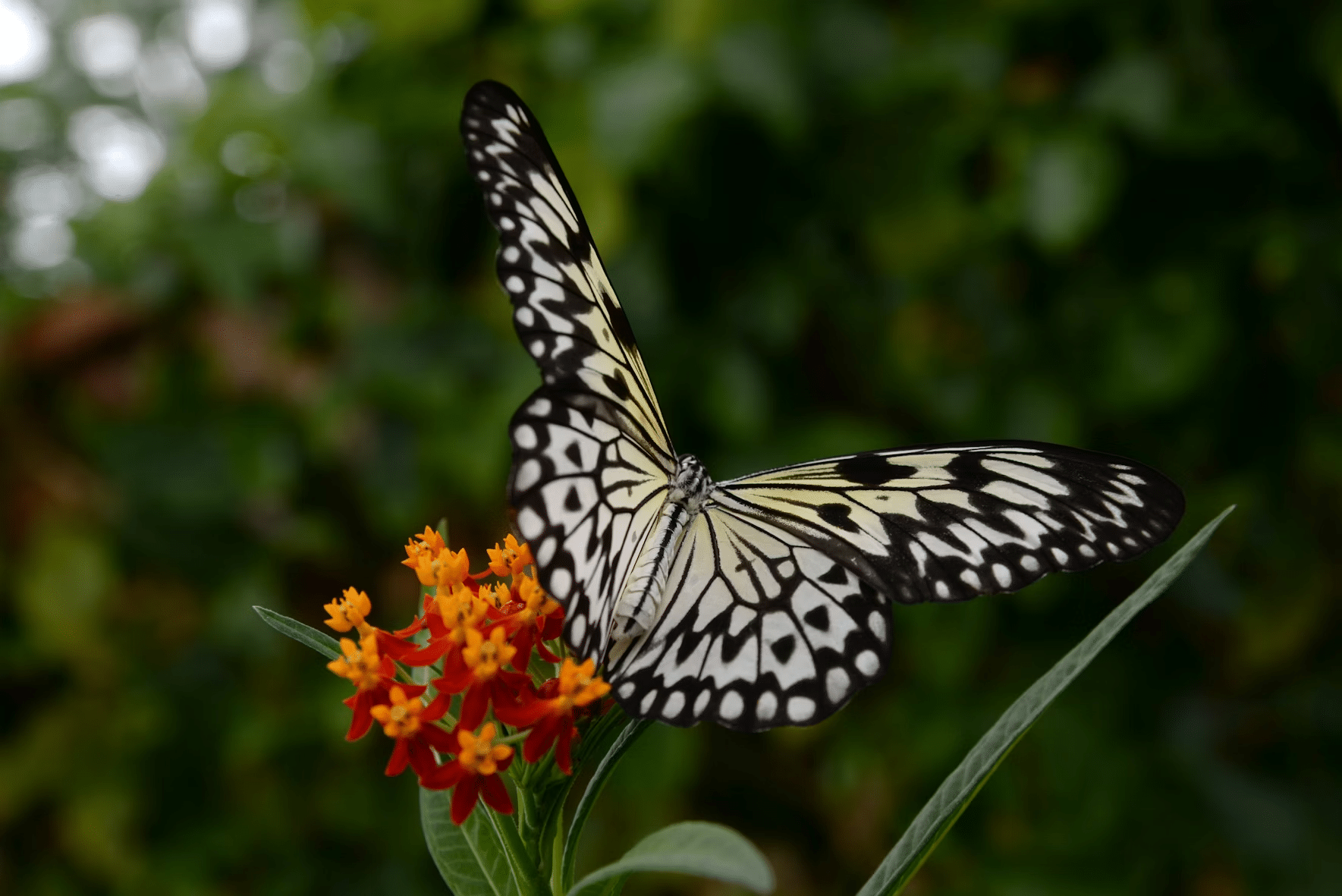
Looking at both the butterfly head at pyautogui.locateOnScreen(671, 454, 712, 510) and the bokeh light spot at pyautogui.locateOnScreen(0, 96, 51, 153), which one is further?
the bokeh light spot at pyautogui.locateOnScreen(0, 96, 51, 153)

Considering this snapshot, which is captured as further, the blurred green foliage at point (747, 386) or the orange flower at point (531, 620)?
the blurred green foliage at point (747, 386)

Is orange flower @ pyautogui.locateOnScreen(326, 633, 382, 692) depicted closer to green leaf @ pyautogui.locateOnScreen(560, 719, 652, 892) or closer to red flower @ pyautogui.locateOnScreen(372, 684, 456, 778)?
red flower @ pyautogui.locateOnScreen(372, 684, 456, 778)

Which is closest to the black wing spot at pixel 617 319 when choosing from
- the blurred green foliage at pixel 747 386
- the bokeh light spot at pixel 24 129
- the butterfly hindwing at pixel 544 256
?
the butterfly hindwing at pixel 544 256

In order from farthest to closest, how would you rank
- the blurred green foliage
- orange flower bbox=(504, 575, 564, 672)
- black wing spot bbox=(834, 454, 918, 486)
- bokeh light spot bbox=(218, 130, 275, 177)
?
bokeh light spot bbox=(218, 130, 275, 177) → the blurred green foliage → black wing spot bbox=(834, 454, 918, 486) → orange flower bbox=(504, 575, 564, 672)

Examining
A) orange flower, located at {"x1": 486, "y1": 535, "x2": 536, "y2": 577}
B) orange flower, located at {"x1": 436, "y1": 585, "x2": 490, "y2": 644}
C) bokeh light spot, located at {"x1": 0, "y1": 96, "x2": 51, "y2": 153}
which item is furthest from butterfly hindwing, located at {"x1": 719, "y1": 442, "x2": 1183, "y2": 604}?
bokeh light spot, located at {"x1": 0, "y1": 96, "x2": 51, "y2": 153}

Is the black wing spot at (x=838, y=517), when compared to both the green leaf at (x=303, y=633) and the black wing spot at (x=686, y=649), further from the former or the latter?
the green leaf at (x=303, y=633)

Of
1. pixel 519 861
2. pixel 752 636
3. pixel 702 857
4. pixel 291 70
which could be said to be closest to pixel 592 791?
pixel 519 861

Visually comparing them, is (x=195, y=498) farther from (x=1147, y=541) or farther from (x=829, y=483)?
(x=1147, y=541)
